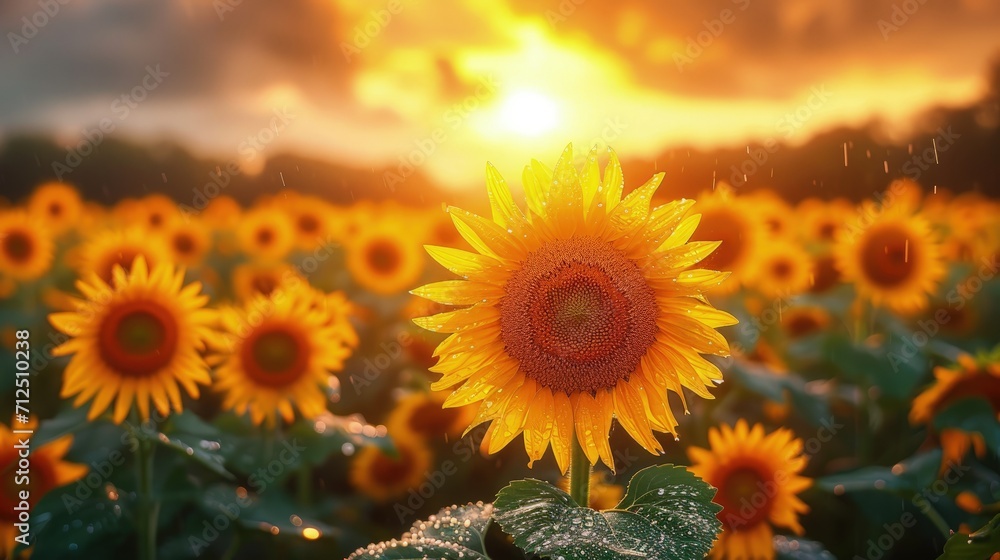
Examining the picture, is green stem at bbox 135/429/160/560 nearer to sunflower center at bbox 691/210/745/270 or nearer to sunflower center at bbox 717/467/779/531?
sunflower center at bbox 717/467/779/531

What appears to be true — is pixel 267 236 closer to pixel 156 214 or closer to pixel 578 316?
pixel 156 214

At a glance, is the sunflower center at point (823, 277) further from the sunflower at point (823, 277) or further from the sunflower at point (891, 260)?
→ the sunflower at point (891, 260)

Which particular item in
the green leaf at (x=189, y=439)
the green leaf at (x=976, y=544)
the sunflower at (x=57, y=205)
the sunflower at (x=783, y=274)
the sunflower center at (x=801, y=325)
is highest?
the sunflower at (x=57, y=205)

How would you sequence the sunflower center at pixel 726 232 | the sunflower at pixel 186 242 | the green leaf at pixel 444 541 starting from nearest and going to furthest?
the green leaf at pixel 444 541 < the sunflower center at pixel 726 232 < the sunflower at pixel 186 242

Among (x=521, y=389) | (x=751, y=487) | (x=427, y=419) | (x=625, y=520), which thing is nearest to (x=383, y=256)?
(x=427, y=419)

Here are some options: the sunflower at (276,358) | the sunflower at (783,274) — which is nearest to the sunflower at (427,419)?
the sunflower at (276,358)

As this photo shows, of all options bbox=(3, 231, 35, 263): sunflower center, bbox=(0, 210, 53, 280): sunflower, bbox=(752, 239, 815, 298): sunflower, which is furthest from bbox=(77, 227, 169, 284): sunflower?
bbox=(752, 239, 815, 298): sunflower
